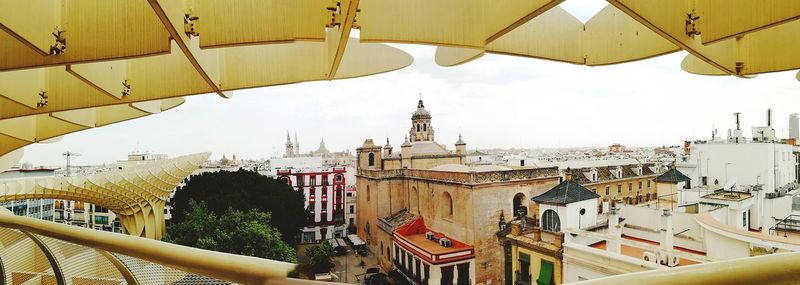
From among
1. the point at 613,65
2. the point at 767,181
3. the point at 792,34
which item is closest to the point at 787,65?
the point at 792,34

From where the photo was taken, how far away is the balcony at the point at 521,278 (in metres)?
14.8

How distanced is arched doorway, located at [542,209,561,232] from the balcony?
1764mm

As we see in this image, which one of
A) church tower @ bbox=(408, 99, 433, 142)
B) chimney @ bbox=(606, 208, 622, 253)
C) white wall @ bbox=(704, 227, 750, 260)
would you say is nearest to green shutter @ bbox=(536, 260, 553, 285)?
chimney @ bbox=(606, 208, 622, 253)

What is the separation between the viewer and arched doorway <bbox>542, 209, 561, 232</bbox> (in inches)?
554

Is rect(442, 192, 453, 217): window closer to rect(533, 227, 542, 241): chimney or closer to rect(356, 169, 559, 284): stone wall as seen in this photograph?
rect(356, 169, 559, 284): stone wall

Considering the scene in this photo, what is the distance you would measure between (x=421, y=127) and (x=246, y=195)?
17826mm

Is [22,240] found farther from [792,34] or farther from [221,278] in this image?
[792,34]

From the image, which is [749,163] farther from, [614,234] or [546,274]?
[546,274]

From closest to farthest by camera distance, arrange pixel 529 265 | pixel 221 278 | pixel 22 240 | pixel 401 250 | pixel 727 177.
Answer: pixel 221 278 → pixel 22 240 → pixel 529 265 → pixel 727 177 → pixel 401 250

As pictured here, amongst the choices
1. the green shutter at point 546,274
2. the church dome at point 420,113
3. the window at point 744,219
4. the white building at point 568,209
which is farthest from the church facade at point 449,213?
the window at point 744,219

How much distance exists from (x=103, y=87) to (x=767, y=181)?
22.7 m

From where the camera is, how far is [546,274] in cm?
1325

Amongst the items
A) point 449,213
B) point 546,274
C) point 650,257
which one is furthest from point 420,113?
point 650,257

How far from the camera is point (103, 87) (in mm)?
3275
